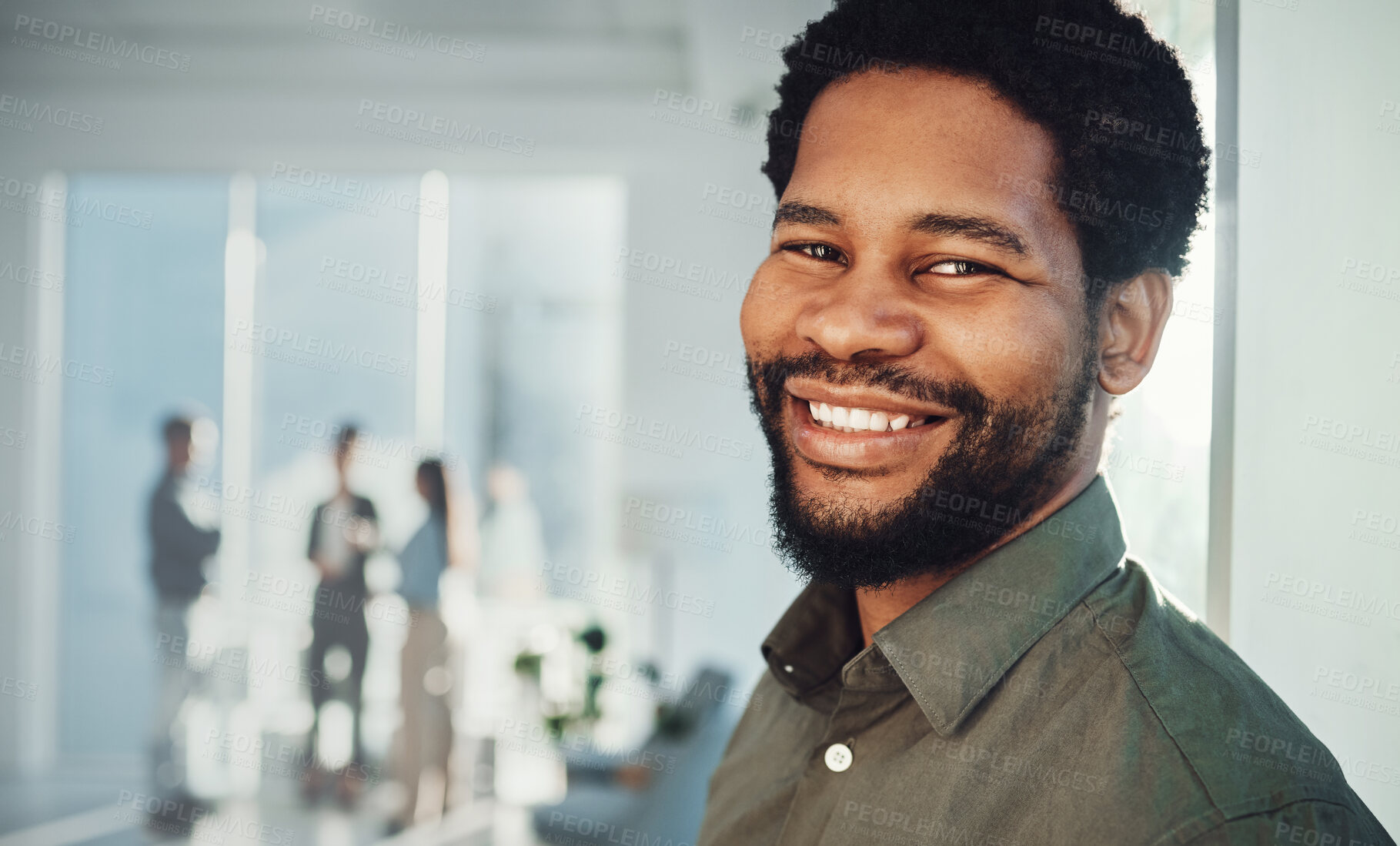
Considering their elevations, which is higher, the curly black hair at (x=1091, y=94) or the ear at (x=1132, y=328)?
the curly black hair at (x=1091, y=94)

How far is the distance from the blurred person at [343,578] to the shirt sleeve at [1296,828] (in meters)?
4.47

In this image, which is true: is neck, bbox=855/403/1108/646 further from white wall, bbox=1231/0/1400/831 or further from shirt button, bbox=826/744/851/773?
white wall, bbox=1231/0/1400/831

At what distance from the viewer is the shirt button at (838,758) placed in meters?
1.03

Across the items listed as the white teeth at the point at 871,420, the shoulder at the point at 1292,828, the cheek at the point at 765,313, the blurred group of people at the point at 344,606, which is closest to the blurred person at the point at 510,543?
the blurred group of people at the point at 344,606

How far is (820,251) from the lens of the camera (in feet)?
3.74

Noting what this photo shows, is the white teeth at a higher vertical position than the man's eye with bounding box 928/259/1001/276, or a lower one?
lower

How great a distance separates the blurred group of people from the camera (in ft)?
14.5

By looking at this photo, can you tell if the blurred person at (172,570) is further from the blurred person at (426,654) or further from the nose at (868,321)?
the nose at (868,321)

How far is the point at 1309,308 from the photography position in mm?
1201

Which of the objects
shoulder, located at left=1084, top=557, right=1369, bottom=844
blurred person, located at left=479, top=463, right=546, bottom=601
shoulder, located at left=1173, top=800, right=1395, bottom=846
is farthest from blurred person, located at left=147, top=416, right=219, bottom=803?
shoulder, located at left=1173, top=800, right=1395, bottom=846

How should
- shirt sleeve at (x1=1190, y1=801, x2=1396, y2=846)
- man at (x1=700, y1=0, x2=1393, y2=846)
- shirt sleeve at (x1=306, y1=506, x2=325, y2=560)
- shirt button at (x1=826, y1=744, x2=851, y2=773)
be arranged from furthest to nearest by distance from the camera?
1. shirt sleeve at (x1=306, y1=506, x2=325, y2=560)
2. shirt button at (x1=826, y1=744, x2=851, y2=773)
3. man at (x1=700, y1=0, x2=1393, y2=846)
4. shirt sleeve at (x1=1190, y1=801, x2=1396, y2=846)

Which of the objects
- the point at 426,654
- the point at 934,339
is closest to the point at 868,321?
the point at 934,339

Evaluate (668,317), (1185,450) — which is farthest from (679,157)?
(1185,450)

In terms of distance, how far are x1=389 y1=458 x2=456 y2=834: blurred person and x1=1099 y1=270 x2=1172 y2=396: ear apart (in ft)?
12.4
